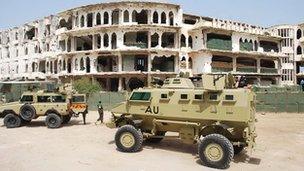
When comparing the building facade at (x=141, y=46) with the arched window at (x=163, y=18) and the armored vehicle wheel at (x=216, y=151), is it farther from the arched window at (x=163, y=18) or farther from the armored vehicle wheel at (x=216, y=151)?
the armored vehicle wheel at (x=216, y=151)

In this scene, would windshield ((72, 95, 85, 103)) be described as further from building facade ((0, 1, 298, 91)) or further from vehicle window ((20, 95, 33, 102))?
building facade ((0, 1, 298, 91))

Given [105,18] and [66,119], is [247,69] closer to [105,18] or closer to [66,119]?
[105,18]

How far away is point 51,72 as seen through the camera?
164ft

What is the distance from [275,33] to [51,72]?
36.3 m

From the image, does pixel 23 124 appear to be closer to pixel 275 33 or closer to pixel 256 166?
pixel 256 166

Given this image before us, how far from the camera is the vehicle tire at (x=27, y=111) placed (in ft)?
73.0

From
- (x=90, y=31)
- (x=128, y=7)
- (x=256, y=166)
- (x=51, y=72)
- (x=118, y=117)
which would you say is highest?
(x=128, y=7)

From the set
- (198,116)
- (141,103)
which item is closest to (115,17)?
(141,103)

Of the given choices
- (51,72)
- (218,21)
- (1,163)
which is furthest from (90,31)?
(1,163)

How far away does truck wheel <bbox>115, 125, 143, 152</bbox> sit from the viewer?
49.6 feet

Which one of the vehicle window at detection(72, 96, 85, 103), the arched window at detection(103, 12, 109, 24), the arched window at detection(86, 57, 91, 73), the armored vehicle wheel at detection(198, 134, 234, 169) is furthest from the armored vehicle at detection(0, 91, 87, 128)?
the arched window at detection(103, 12, 109, 24)

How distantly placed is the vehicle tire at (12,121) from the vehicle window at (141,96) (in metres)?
10.6

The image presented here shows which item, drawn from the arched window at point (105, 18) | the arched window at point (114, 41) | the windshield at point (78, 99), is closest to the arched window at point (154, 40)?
the arched window at point (114, 41)

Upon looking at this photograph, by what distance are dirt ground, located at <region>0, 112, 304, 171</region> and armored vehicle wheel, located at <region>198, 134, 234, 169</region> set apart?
1.13 feet
